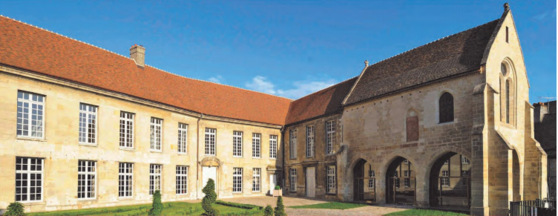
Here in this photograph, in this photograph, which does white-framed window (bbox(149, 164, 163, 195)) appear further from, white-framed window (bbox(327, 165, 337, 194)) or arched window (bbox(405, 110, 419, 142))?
arched window (bbox(405, 110, 419, 142))

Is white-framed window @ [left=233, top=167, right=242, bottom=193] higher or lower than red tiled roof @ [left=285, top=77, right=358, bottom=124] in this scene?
lower

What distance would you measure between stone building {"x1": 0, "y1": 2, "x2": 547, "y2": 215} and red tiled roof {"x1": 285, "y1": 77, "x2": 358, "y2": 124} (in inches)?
6.6

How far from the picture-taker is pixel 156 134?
28.3 metres

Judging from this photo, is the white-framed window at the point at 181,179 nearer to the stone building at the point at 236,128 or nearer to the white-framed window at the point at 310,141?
the stone building at the point at 236,128

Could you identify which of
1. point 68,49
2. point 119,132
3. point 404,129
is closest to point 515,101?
point 404,129

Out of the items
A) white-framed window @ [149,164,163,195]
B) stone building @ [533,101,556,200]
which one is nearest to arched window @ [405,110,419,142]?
stone building @ [533,101,556,200]

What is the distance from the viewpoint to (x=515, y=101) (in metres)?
23.6

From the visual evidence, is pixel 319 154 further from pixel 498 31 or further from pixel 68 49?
pixel 68 49

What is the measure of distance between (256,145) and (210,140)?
4.73 meters

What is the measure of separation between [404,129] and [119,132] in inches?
673

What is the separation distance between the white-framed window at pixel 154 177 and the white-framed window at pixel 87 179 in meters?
4.09

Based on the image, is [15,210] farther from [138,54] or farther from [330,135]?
[330,135]

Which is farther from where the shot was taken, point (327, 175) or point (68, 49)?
point (327, 175)

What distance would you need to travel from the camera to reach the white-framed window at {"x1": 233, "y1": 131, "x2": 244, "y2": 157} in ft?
112
